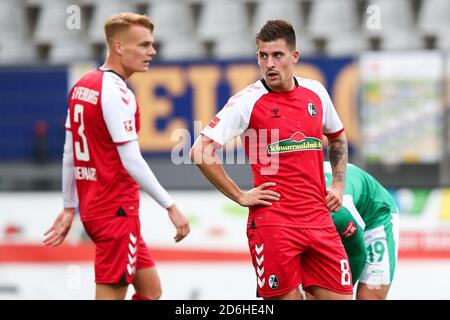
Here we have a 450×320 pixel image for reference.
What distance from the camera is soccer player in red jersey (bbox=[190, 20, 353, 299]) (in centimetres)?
462

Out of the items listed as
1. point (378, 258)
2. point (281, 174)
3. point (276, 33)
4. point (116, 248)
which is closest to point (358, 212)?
point (378, 258)

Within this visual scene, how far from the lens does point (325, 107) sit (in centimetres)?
481

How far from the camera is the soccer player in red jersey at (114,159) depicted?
496 cm

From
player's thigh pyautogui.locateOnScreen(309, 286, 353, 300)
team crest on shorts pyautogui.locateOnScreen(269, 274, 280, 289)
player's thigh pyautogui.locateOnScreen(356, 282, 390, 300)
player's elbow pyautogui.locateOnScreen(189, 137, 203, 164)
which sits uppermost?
player's elbow pyautogui.locateOnScreen(189, 137, 203, 164)

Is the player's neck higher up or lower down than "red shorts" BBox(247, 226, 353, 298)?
higher up

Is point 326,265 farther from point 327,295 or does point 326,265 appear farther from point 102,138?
point 102,138

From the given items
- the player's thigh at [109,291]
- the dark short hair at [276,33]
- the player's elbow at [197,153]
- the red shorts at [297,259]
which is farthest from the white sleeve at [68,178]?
the dark short hair at [276,33]

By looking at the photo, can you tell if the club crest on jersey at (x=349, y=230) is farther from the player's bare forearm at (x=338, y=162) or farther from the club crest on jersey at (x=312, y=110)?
the club crest on jersey at (x=312, y=110)

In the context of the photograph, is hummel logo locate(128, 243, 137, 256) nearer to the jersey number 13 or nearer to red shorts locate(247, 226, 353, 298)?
the jersey number 13

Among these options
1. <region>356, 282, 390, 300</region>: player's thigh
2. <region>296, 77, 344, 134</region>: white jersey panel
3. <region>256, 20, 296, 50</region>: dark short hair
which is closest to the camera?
<region>256, 20, 296, 50</region>: dark short hair

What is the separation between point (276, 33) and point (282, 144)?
53 centimetres

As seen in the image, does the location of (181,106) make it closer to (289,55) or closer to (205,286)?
(205,286)

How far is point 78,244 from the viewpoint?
8.19 m

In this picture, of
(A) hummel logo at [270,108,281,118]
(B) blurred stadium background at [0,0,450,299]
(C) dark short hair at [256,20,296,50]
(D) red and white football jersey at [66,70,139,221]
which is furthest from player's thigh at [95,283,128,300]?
(B) blurred stadium background at [0,0,450,299]
